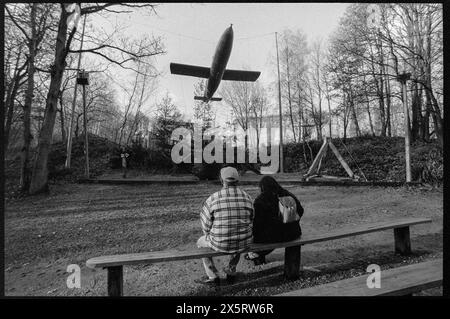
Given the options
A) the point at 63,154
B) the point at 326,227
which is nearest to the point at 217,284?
the point at 326,227

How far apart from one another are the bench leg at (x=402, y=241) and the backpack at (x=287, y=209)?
5.22 ft

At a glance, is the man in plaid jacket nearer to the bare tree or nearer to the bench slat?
the bench slat

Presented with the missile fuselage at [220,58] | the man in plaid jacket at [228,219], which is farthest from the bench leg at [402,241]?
the missile fuselage at [220,58]

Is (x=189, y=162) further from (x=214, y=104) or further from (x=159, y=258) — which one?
(x=159, y=258)

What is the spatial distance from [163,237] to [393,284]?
3.19m

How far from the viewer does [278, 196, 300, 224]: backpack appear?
2.63 meters

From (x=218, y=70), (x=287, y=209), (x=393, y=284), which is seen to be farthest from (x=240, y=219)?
(x=218, y=70)

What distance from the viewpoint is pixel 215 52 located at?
17.2ft

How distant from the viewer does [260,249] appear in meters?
2.55

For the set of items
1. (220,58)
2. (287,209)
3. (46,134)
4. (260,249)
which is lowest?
(260,249)

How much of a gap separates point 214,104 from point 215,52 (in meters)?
3.28

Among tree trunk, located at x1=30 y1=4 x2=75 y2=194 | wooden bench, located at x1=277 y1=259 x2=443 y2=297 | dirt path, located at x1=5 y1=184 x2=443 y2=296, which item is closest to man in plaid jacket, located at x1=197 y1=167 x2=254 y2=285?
dirt path, located at x1=5 y1=184 x2=443 y2=296

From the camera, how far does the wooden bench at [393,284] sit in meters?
1.94

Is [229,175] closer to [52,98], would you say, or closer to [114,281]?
[114,281]
